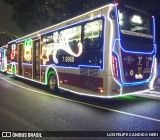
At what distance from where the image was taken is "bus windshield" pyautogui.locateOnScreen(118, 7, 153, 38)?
927 cm

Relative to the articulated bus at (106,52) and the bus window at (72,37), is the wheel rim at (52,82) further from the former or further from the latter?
the bus window at (72,37)

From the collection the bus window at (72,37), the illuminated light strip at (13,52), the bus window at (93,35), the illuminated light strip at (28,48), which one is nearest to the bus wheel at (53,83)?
the bus window at (72,37)

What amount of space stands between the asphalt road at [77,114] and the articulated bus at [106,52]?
1.95ft

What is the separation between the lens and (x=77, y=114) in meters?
8.45

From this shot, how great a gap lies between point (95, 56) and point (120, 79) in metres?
1.24

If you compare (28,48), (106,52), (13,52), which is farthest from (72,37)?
(13,52)

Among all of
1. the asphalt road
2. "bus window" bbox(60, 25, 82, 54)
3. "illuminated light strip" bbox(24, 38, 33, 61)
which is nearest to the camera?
the asphalt road

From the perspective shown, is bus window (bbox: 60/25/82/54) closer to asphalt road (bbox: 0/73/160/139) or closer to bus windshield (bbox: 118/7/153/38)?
bus windshield (bbox: 118/7/153/38)

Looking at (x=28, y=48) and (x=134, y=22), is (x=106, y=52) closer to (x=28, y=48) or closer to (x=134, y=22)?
(x=134, y=22)

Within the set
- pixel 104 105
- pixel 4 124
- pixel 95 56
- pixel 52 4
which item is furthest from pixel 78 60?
pixel 52 4

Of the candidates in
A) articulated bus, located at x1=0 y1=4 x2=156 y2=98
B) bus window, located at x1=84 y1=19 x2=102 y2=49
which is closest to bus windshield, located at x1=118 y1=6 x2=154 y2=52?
articulated bus, located at x1=0 y1=4 x2=156 y2=98

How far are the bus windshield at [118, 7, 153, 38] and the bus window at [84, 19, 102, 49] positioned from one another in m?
0.80

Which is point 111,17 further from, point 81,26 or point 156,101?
point 156,101

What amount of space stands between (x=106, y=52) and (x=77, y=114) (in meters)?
2.28
